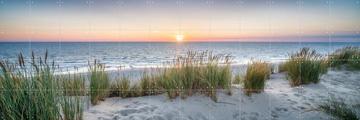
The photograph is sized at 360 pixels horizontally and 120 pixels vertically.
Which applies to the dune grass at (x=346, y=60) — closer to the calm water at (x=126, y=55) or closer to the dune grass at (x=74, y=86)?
the calm water at (x=126, y=55)

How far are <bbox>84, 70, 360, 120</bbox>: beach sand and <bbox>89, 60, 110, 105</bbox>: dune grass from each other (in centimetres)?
13

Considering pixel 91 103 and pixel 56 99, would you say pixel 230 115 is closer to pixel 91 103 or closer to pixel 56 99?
pixel 91 103

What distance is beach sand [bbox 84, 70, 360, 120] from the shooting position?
13.0ft

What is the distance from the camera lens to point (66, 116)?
3332mm

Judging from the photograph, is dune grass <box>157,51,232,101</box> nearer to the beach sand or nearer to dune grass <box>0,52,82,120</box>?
the beach sand

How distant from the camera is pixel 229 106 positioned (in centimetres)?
455

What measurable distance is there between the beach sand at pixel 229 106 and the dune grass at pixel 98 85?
13cm

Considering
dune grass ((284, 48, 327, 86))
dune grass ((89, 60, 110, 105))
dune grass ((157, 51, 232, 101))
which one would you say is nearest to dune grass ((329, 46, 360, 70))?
dune grass ((284, 48, 327, 86))

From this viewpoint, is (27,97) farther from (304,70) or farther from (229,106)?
(304,70)

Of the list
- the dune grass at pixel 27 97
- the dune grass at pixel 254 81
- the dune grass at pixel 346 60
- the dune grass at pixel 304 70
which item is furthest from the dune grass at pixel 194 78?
the dune grass at pixel 346 60

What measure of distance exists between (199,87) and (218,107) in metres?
0.62

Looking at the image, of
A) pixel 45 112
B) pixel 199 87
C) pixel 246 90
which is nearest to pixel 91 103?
pixel 45 112

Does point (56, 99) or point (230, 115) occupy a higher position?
point (56, 99)

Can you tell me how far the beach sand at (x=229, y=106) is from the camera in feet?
13.0
